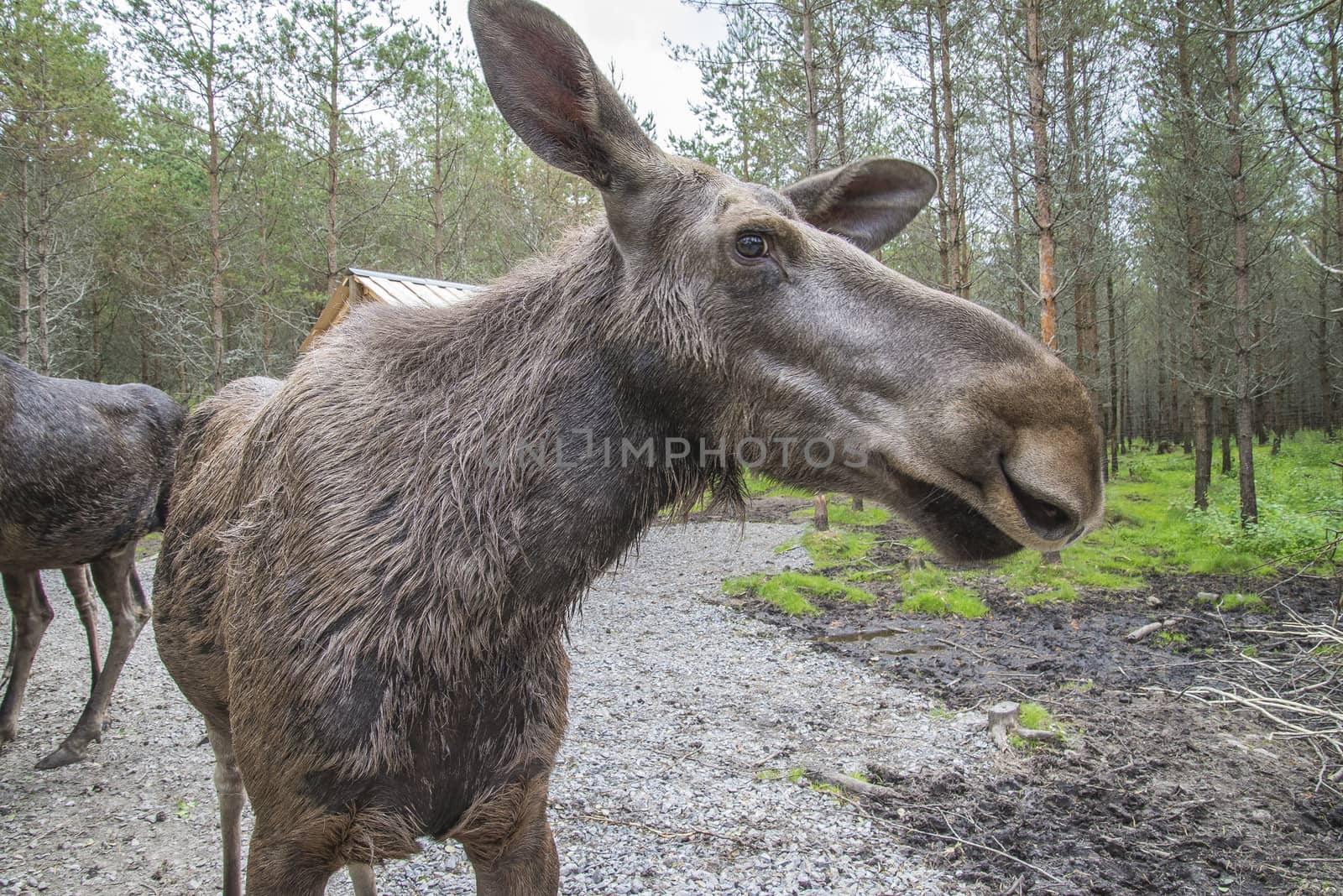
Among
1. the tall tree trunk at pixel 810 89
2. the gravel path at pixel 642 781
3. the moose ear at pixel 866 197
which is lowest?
the gravel path at pixel 642 781

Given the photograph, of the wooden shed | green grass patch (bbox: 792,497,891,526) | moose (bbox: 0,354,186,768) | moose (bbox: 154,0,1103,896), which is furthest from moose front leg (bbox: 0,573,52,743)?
green grass patch (bbox: 792,497,891,526)

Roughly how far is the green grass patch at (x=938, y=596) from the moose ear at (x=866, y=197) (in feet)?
21.5

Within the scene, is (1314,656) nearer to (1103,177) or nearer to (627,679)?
(627,679)

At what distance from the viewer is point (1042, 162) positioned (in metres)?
9.17

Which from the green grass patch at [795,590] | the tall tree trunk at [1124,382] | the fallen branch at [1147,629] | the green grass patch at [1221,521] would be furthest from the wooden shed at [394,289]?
the tall tree trunk at [1124,382]

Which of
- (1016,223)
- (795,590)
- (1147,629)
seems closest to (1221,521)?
(1147,629)

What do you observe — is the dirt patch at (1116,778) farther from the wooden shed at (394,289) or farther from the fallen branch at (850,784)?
the wooden shed at (394,289)

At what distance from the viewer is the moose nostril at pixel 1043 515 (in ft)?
4.20

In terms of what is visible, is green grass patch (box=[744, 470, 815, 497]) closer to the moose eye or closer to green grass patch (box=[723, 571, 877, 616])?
the moose eye

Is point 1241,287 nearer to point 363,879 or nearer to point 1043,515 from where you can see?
point 1043,515

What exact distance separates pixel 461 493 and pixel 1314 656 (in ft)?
21.1

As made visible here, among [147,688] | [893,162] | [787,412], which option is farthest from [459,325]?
[147,688]

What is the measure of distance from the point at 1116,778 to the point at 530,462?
14.3ft

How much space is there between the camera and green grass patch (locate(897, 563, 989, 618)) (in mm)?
7863
